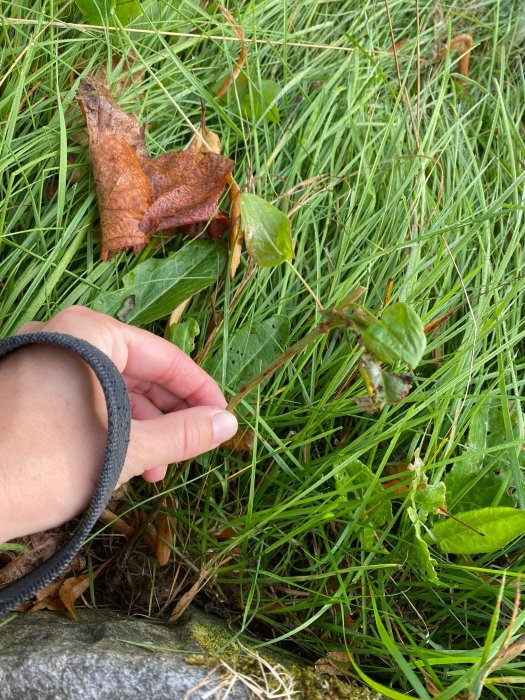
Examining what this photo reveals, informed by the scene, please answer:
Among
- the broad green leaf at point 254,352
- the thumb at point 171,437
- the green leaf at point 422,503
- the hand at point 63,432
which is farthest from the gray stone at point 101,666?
the broad green leaf at point 254,352

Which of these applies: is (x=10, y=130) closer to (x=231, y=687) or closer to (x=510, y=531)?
(x=231, y=687)

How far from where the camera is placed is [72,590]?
58.4 inches

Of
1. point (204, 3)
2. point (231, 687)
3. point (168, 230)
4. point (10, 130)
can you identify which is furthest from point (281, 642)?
point (204, 3)

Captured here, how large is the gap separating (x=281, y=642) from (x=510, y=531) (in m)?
0.58

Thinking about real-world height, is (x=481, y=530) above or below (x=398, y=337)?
below

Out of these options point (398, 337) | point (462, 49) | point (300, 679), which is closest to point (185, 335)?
point (398, 337)

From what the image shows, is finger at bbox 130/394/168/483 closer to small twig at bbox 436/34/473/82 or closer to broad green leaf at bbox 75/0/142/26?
broad green leaf at bbox 75/0/142/26

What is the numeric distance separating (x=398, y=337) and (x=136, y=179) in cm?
92

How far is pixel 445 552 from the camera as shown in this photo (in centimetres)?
144

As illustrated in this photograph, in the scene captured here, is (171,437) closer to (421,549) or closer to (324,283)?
(421,549)

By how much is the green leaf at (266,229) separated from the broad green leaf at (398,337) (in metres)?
0.37

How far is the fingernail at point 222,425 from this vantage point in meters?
1.30

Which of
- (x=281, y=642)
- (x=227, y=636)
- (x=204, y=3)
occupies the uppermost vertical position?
(x=204, y=3)

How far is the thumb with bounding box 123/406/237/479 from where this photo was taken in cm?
122
